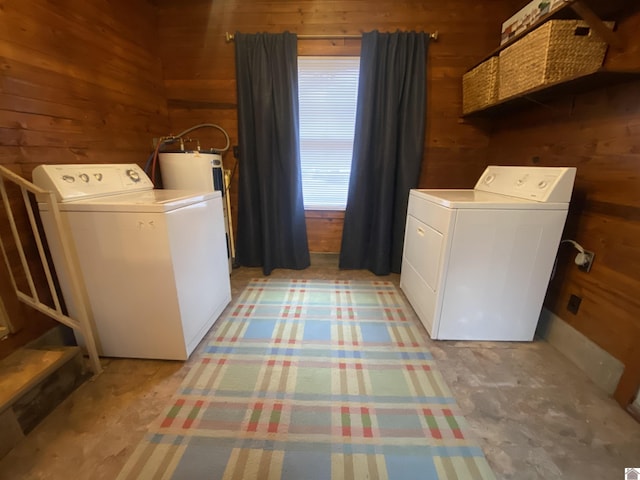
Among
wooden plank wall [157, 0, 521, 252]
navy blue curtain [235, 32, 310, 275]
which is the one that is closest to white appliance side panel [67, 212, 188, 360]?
navy blue curtain [235, 32, 310, 275]

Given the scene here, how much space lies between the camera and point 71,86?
1.62m

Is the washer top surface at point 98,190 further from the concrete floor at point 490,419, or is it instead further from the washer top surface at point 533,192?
the washer top surface at point 533,192

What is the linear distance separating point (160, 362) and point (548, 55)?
2.60 metres

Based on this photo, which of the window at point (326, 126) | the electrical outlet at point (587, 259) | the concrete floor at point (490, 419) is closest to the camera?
the concrete floor at point (490, 419)

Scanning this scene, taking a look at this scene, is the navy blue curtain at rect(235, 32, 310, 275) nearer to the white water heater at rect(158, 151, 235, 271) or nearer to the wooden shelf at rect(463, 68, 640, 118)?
the white water heater at rect(158, 151, 235, 271)

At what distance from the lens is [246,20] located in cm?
237

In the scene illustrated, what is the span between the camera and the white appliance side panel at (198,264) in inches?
55.9

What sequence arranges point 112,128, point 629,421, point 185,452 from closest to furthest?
point 185,452 < point 629,421 < point 112,128

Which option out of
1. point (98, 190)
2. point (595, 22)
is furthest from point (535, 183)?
point (98, 190)

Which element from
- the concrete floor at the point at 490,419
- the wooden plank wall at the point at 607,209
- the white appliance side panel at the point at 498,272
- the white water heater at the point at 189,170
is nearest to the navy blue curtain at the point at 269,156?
the white water heater at the point at 189,170

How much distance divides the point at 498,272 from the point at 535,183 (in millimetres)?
543

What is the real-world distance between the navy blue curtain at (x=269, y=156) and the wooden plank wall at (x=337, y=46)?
0.16m

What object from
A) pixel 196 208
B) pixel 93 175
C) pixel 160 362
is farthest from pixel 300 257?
pixel 93 175

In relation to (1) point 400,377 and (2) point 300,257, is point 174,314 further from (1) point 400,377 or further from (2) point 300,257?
(2) point 300,257
